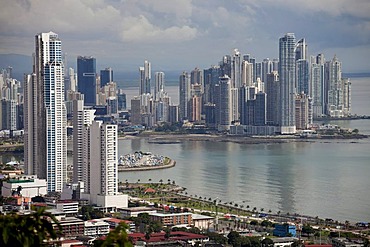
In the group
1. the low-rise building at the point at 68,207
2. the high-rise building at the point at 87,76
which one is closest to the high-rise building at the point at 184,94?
the high-rise building at the point at 87,76

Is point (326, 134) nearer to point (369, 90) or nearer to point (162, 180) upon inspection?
point (162, 180)

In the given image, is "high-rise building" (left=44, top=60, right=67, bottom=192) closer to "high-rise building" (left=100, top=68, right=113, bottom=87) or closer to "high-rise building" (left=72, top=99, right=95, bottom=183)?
"high-rise building" (left=72, top=99, right=95, bottom=183)

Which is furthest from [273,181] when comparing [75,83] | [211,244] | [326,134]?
[75,83]

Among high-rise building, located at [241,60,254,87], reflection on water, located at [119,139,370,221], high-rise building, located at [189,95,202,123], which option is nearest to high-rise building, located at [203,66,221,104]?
high-rise building, located at [189,95,202,123]

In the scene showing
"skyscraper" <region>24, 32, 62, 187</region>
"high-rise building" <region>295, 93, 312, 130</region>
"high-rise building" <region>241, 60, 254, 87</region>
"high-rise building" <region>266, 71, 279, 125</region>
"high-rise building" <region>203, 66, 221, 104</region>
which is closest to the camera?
"skyscraper" <region>24, 32, 62, 187</region>

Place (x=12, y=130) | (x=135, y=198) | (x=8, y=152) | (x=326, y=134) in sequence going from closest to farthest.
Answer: (x=135, y=198), (x=8, y=152), (x=12, y=130), (x=326, y=134)

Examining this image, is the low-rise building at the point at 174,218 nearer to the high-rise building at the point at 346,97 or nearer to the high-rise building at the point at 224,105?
the high-rise building at the point at 224,105

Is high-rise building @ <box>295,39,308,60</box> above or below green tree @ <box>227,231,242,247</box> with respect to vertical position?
above
